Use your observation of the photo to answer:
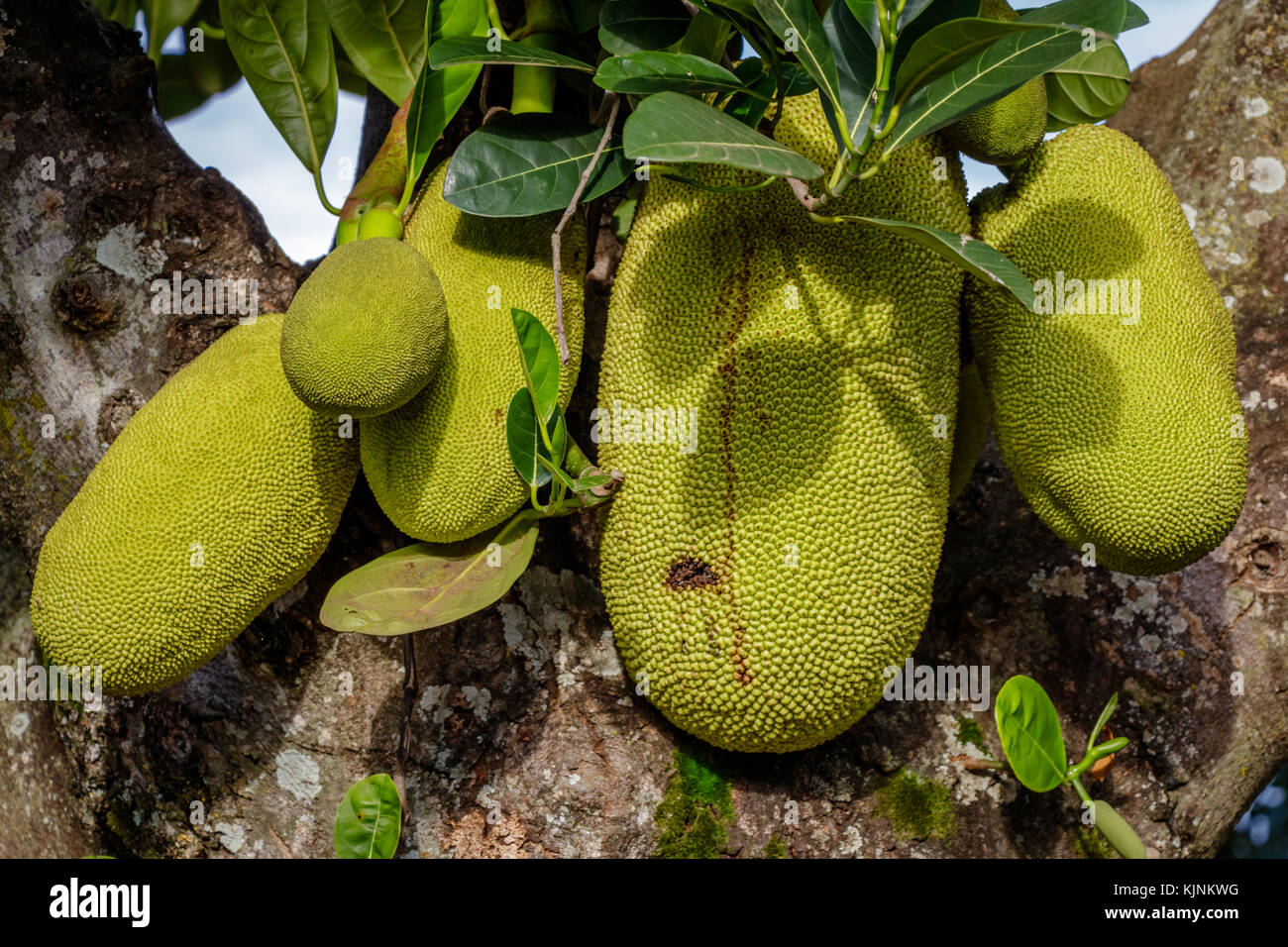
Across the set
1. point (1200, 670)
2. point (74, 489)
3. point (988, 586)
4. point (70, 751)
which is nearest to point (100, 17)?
point (74, 489)

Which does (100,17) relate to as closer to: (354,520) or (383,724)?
(354,520)

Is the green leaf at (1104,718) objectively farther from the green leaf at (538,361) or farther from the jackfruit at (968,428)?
the green leaf at (538,361)

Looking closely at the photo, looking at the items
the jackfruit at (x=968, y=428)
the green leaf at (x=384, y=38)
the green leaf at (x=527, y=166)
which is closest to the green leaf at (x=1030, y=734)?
the jackfruit at (x=968, y=428)

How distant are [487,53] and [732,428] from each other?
55cm

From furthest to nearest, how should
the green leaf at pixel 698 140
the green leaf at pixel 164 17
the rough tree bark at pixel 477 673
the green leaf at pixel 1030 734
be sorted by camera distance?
the green leaf at pixel 164 17, the rough tree bark at pixel 477 673, the green leaf at pixel 1030 734, the green leaf at pixel 698 140

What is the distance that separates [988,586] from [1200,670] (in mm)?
348

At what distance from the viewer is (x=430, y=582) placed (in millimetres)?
1257

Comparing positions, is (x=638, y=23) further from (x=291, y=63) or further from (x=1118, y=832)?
(x=1118, y=832)

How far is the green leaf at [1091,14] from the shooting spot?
1.04 meters

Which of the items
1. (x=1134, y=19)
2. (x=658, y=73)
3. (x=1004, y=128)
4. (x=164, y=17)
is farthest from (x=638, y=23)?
(x=164, y=17)

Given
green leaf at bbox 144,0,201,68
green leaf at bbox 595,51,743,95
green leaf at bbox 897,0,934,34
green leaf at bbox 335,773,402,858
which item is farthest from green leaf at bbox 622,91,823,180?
green leaf at bbox 144,0,201,68

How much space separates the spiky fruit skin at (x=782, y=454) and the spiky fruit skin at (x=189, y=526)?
1.33 ft

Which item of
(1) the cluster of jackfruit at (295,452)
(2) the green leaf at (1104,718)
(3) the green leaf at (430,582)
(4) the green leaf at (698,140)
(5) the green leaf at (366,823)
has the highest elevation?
(4) the green leaf at (698,140)
